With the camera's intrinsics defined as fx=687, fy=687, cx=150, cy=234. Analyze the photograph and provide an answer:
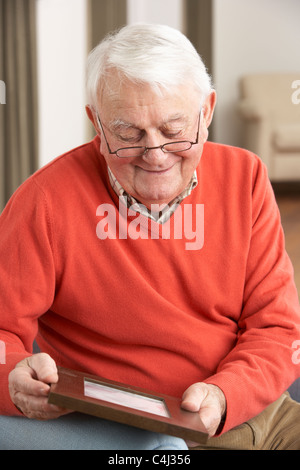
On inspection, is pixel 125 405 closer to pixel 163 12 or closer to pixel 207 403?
pixel 207 403

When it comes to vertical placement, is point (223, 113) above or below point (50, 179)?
below

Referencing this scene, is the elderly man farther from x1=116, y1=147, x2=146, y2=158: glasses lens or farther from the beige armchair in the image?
the beige armchair

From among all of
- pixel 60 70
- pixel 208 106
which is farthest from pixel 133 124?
pixel 60 70

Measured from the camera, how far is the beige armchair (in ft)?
21.0

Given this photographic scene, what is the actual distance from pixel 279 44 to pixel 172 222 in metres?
6.66

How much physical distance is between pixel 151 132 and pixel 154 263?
277mm

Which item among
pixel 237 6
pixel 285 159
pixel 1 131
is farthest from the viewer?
pixel 237 6

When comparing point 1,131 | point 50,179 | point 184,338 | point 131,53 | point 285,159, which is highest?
point 131,53

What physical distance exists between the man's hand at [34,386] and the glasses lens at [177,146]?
429mm

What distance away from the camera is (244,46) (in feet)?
25.0

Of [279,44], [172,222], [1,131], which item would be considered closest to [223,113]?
[279,44]

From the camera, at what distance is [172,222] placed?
4.58 feet

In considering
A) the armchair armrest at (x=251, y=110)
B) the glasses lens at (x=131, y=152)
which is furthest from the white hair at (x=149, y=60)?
the armchair armrest at (x=251, y=110)
